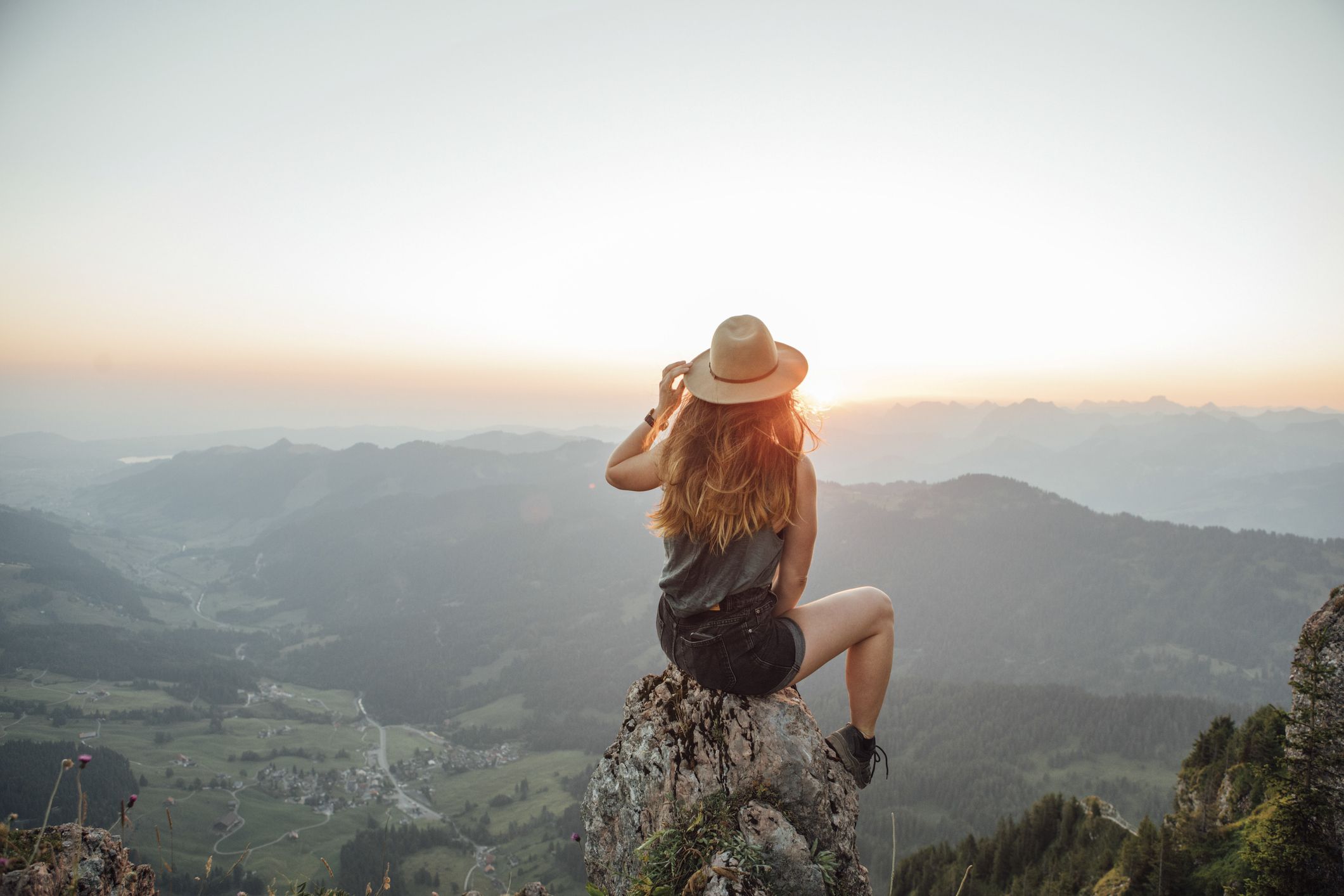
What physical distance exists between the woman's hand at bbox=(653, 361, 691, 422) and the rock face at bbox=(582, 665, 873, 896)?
10.2ft

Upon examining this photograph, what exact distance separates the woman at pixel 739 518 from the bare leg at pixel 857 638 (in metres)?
0.02

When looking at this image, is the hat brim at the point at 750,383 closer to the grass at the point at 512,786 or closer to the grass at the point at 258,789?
the grass at the point at 258,789

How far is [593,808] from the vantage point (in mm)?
6742

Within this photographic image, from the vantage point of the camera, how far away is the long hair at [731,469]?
544cm

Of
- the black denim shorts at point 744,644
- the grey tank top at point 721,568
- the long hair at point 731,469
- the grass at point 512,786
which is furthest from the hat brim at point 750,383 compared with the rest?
the grass at point 512,786

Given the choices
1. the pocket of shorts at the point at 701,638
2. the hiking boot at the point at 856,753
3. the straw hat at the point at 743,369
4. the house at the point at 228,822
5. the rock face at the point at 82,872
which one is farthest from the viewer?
the house at the point at 228,822

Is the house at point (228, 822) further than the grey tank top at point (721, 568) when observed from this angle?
Yes

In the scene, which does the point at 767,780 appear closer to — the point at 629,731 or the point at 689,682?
the point at 689,682

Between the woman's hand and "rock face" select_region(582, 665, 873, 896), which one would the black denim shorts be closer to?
"rock face" select_region(582, 665, 873, 896)

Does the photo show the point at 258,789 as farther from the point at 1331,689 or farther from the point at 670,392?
the point at 1331,689

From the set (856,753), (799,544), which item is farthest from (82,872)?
(856,753)

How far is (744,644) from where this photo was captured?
580 cm

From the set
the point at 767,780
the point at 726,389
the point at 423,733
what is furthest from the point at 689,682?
the point at 423,733

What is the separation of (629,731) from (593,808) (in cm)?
89
